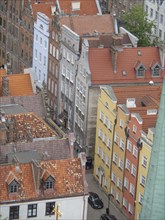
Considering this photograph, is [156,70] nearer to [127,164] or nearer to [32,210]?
[127,164]

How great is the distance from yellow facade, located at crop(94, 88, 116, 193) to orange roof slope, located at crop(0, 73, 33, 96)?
1024 centimetres

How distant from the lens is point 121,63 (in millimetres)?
130875

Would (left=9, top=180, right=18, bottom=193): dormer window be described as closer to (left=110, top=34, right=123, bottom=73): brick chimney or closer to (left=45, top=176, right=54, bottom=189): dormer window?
(left=45, top=176, right=54, bottom=189): dormer window

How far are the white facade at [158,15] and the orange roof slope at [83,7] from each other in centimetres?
1512

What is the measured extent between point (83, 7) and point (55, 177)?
2801 inches

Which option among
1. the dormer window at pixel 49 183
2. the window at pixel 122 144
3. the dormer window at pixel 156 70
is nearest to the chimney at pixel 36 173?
the dormer window at pixel 49 183

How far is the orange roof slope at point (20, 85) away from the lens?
11831 centimetres

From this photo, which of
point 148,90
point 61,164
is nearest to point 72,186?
point 61,164

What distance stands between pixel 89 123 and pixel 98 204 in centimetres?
1741

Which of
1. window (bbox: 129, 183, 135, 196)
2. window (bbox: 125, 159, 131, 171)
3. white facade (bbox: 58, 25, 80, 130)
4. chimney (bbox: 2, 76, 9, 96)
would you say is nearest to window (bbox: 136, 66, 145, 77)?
white facade (bbox: 58, 25, 80, 130)

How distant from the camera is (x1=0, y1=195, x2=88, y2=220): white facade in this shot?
300 ft

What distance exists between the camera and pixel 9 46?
166m

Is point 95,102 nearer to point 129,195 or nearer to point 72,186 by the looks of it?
point 129,195

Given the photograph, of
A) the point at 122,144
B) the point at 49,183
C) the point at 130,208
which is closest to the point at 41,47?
the point at 122,144
